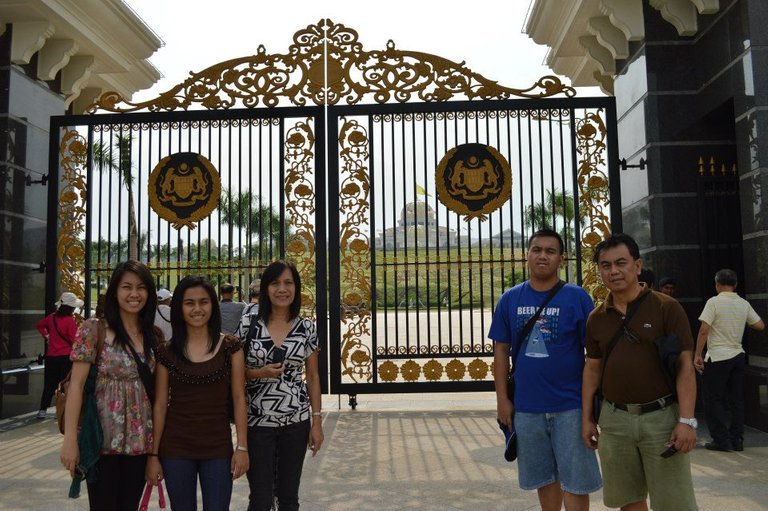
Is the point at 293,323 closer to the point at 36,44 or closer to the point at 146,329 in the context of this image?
the point at 146,329

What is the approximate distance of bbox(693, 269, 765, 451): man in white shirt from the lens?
493 centimetres

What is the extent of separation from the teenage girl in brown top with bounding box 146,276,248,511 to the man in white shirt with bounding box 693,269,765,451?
372 centimetres

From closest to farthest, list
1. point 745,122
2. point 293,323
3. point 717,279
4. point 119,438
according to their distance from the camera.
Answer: point 119,438, point 293,323, point 717,279, point 745,122

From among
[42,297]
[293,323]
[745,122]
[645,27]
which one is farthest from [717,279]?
[42,297]

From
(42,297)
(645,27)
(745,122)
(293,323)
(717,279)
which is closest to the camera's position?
(293,323)

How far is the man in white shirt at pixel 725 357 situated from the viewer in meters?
4.93

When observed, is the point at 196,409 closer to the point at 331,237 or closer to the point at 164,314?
the point at 164,314

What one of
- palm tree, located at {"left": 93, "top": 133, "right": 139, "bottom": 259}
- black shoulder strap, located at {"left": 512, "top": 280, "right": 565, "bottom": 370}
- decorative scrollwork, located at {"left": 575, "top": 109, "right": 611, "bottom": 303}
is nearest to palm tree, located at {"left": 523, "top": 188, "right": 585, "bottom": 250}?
decorative scrollwork, located at {"left": 575, "top": 109, "right": 611, "bottom": 303}

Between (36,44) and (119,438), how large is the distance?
5.84 meters

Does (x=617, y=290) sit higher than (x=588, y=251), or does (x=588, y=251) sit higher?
(x=588, y=251)

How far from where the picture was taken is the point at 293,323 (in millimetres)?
2910

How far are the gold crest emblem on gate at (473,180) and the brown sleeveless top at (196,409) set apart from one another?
4.28 meters

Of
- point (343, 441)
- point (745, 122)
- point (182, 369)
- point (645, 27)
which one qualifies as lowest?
point (343, 441)

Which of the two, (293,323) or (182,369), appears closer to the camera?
(182,369)
